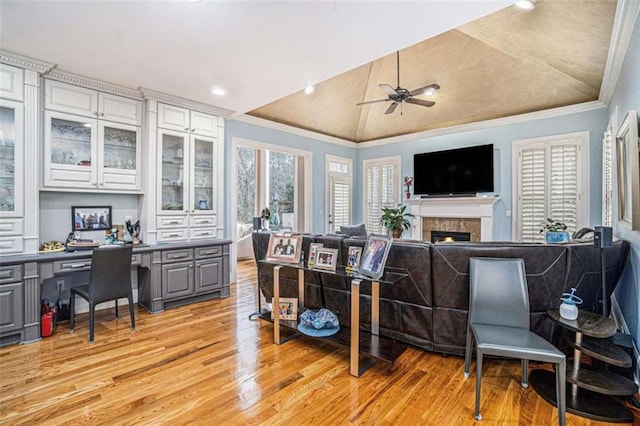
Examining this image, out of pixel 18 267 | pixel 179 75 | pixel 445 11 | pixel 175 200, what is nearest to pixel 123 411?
pixel 18 267

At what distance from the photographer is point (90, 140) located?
11.9 ft

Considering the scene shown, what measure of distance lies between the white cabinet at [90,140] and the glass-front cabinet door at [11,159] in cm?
25

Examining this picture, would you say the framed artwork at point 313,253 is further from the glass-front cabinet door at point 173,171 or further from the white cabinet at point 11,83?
the white cabinet at point 11,83

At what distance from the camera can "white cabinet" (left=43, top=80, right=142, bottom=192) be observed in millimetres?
3383

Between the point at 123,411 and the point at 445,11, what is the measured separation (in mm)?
3525

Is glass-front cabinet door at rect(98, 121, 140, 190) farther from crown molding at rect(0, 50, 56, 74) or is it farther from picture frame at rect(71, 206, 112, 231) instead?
crown molding at rect(0, 50, 56, 74)

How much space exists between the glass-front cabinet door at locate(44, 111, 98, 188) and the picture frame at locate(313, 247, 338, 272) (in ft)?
9.14

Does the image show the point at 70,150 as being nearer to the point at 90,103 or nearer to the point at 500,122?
the point at 90,103

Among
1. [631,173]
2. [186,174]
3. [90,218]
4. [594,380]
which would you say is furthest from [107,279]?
[631,173]

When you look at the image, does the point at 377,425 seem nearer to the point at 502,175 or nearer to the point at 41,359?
the point at 41,359

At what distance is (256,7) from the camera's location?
2.33 meters

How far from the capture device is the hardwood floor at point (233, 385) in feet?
6.33

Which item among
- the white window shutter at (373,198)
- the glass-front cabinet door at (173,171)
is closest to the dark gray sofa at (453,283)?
the glass-front cabinet door at (173,171)

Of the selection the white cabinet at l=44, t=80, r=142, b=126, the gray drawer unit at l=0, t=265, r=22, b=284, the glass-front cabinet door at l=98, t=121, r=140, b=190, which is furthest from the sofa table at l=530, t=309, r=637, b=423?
the white cabinet at l=44, t=80, r=142, b=126
